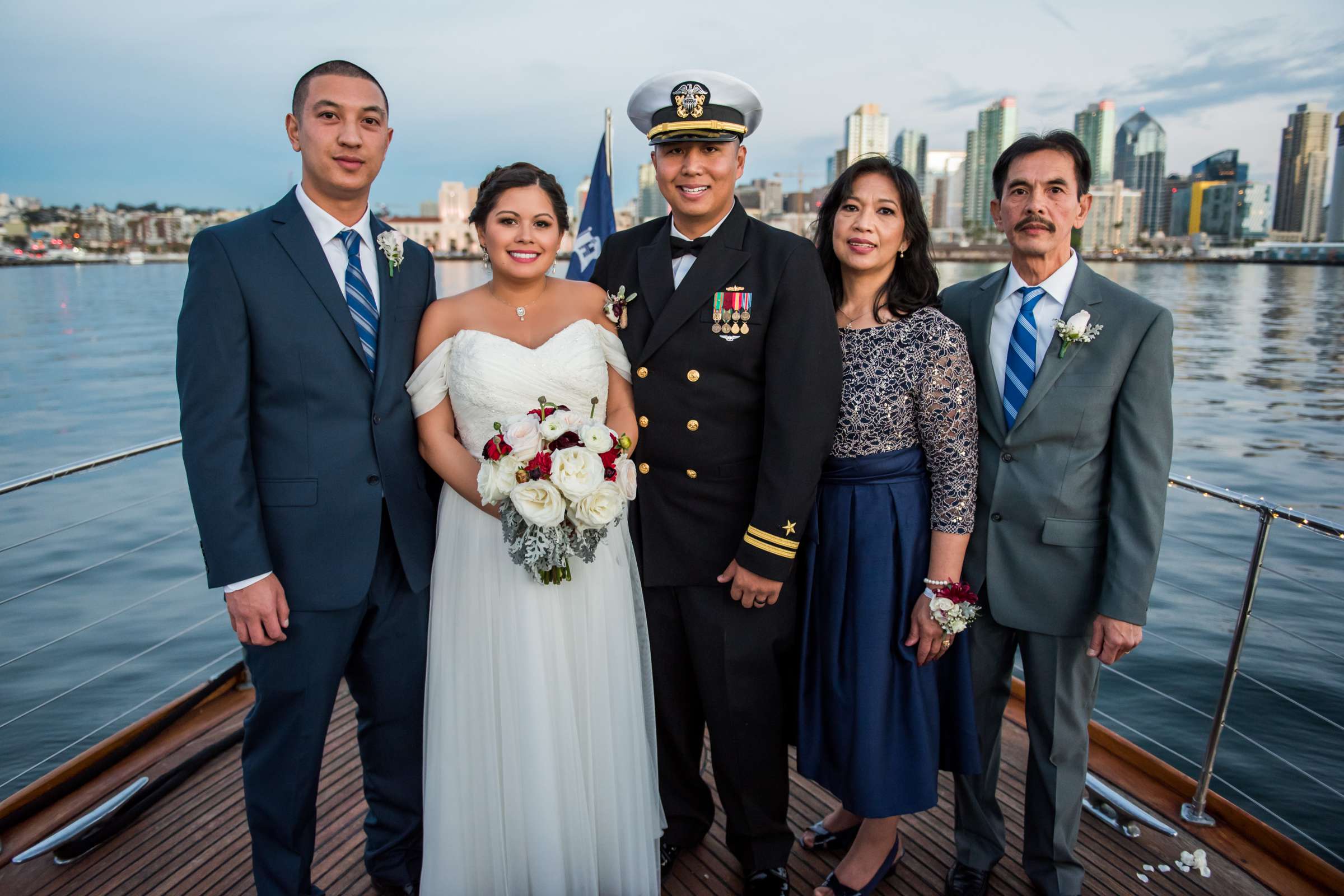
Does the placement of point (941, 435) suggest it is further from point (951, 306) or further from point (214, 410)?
point (214, 410)

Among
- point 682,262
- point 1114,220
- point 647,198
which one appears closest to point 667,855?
point 682,262

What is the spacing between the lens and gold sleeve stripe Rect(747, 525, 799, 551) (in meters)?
2.26

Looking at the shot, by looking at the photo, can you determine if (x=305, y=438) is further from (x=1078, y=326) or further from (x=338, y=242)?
(x=1078, y=326)

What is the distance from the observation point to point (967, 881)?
99.9 inches

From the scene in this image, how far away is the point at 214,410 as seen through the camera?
2068 mm

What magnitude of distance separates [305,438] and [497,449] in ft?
1.82

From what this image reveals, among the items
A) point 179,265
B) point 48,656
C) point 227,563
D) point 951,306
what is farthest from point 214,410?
point 179,265

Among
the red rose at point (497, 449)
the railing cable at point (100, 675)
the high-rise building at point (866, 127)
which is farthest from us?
the high-rise building at point (866, 127)

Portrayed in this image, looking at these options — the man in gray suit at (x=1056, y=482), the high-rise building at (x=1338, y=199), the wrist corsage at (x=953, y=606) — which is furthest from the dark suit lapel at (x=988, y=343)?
the high-rise building at (x=1338, y=199)

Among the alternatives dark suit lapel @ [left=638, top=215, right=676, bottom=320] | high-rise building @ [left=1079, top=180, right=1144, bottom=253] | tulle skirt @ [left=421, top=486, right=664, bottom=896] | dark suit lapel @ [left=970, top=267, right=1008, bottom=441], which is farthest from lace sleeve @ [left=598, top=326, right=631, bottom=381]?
high-rise building @ [left=1079, top=180, right=1144, bottom=253]

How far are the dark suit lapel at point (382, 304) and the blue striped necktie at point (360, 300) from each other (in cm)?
1

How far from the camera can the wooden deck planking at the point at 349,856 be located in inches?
99.5

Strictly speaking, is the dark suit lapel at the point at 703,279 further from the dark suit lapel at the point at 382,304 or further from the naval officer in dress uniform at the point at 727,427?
the dark suit lapel at the point at 382,304

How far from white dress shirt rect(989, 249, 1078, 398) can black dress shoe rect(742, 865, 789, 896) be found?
5.01 feet
